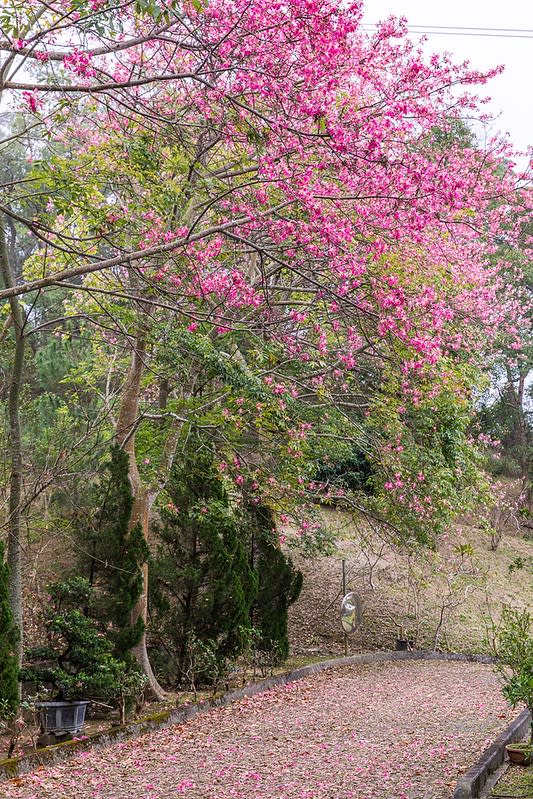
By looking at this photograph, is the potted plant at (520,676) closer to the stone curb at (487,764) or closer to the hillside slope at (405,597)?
the stone curb at (487,764)

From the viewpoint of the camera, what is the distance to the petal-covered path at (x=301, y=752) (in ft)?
20.0

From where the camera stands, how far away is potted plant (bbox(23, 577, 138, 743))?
26.0ft

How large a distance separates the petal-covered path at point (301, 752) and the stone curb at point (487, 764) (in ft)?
0.62

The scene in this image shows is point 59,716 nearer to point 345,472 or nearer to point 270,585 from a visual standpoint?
point 270,585

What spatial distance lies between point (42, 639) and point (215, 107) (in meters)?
7.80

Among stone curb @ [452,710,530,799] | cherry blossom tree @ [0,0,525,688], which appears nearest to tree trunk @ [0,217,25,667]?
cherry blossom tree @ [0,0,525,688]

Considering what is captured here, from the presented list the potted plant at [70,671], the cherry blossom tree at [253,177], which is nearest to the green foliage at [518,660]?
the cherry blossom tree at [253,177]

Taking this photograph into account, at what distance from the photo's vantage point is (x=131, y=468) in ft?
35.9

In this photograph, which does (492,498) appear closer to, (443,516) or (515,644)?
(443,516)

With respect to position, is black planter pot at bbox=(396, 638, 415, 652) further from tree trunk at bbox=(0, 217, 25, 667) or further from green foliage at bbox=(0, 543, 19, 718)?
green foliage at bbox=(0, 543, 19, 718)

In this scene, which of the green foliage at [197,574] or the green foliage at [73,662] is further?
the green foliage at [197,574]

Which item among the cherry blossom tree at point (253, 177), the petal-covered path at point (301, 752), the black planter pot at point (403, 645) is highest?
the cherry blossom tree at point (253, 177)

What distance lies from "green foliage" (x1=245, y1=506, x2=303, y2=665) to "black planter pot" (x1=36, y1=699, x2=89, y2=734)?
552 cm

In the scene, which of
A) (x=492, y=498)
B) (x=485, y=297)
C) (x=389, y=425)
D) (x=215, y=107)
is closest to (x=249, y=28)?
(x=215, y=107)
